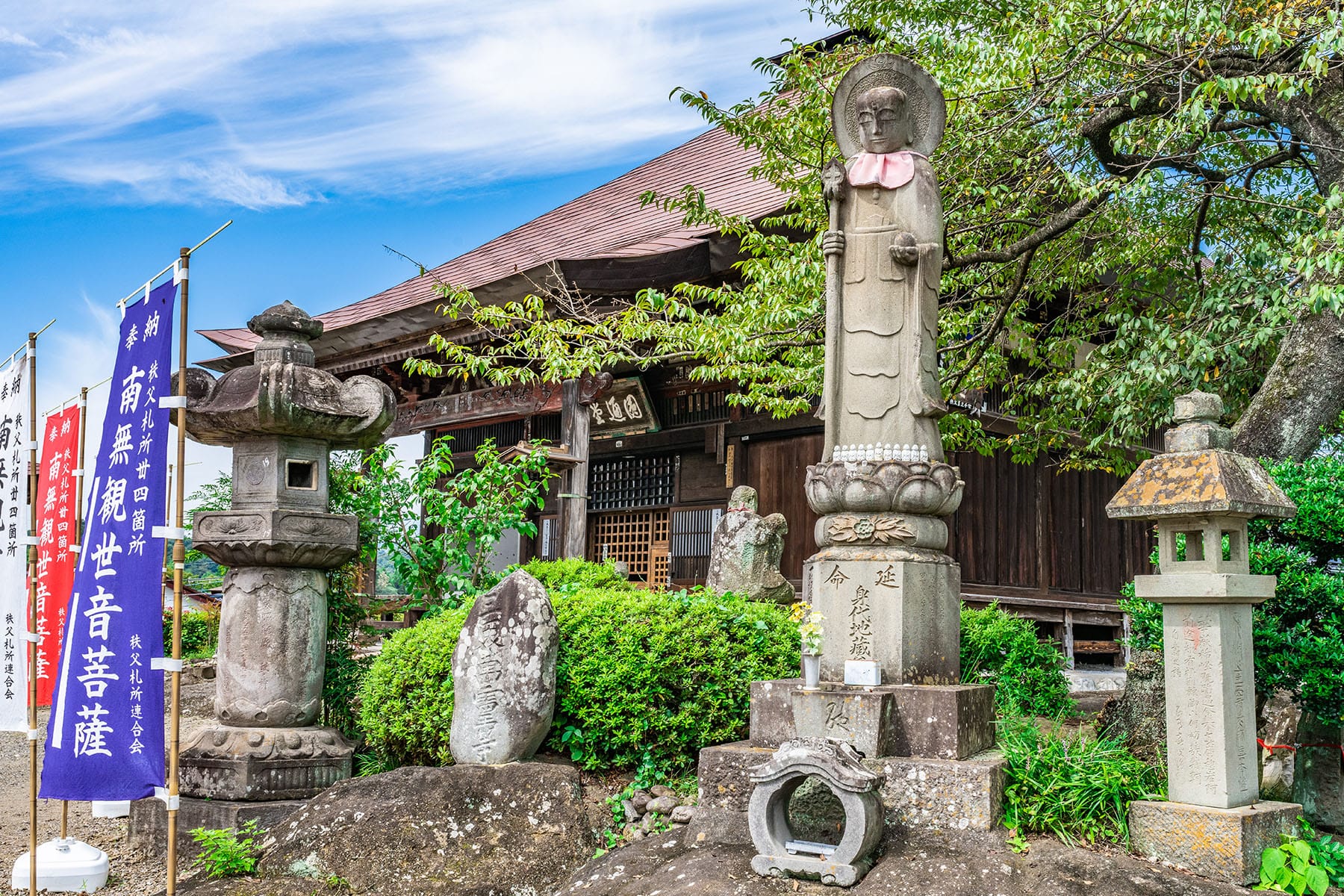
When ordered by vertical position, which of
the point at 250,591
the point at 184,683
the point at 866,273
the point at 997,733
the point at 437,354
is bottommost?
the point at 184,683

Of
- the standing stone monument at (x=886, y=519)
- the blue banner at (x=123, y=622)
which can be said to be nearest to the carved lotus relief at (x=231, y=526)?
the blue banner at (x=123, y=622)

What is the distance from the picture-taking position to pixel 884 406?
5848 mm

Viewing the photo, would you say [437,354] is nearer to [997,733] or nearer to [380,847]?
[380,847]

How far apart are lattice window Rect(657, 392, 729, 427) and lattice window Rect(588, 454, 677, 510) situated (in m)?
0.55

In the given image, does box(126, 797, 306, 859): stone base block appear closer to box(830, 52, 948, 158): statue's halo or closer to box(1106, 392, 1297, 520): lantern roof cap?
box(1106, 392, 1297, 520): lantern roof cap

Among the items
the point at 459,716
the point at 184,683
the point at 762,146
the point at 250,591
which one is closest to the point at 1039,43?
the point at 762,146

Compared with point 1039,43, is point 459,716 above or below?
below

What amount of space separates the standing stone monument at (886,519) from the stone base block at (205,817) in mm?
2802

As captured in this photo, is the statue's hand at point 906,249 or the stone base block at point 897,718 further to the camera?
the statue's hand at point 906,249

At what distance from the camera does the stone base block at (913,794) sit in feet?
16.1

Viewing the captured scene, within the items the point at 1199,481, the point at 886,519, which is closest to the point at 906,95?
the point at 886,519

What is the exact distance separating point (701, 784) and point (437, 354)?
34.2ft

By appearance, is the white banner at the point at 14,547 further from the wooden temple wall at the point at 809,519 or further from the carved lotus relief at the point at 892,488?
the wooden temple wall at the point at 809,519

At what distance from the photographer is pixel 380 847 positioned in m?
5.89
